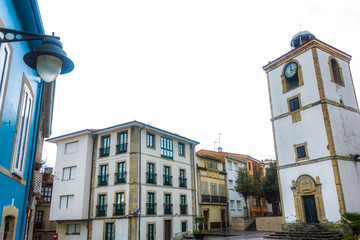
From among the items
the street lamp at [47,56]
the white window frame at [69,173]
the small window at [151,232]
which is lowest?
the small window at [151,232]

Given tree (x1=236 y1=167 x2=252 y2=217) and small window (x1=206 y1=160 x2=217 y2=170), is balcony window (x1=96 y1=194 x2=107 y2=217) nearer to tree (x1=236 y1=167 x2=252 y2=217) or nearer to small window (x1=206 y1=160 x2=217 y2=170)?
small window (x1=206 y1=160 x2=217 y2=170)

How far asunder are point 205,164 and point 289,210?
49.7ft

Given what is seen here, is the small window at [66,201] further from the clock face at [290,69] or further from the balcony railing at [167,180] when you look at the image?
the clock face at [290,69]

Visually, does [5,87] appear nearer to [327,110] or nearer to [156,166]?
[327,110]

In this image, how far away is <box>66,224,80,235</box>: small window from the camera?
28.6 m

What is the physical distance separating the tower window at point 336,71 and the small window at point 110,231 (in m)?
22.8

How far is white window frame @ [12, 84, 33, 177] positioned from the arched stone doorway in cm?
1992

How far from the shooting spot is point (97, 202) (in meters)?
28.2

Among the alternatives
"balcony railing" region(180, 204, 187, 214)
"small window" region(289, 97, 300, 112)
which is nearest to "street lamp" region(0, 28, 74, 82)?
"small window" region(289, 97, 300, 112)

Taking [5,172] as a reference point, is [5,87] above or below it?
above

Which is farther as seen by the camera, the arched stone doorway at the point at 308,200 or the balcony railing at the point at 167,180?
the balcony railing at the point at 167,180

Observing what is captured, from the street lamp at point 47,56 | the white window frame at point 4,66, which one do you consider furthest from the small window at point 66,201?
the street lamp at point 47,56

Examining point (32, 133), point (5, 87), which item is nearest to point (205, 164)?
point (32, 133)

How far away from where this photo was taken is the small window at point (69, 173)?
29.9 metres
